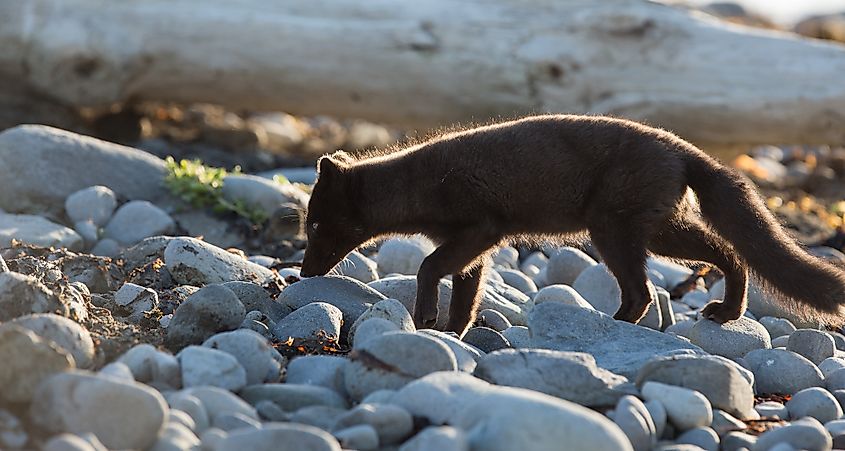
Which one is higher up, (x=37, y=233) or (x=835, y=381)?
(x=835, y=381)

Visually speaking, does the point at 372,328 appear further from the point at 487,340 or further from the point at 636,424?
the point at 636,424

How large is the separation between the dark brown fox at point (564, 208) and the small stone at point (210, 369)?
1948 mm

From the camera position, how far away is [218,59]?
454 inches

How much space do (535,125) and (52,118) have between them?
690cm

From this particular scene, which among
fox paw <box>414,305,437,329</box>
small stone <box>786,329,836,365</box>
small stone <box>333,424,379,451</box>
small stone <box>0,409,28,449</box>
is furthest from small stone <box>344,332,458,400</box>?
small stone <box>786,329,836,365</box>

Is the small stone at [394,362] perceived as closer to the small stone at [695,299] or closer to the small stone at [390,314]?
the small stone at [390,314]

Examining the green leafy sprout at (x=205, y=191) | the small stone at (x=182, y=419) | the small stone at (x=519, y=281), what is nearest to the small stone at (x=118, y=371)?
the small stone at (x=182, y=419)

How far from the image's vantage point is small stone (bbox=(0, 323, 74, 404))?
13.7 ft

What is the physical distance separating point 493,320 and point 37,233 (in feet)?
11.4

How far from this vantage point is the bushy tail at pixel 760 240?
6.34 m

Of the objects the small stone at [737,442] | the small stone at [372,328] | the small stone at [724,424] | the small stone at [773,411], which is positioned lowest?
the small stone at [773,411]

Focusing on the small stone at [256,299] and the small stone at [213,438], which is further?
the small stone at [256,299]

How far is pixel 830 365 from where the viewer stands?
630cm

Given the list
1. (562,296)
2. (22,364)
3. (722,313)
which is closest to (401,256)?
(562,296)
